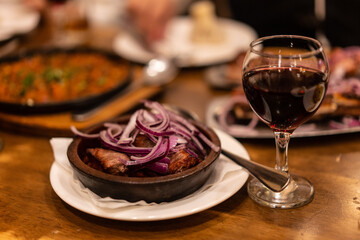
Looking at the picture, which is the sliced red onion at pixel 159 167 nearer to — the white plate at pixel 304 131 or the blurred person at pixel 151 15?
the white plate at pixel 304 131

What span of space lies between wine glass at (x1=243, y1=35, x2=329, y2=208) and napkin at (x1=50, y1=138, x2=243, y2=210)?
12cm

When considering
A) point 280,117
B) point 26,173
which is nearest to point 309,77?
point 280,117

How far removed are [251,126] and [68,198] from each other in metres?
0.89

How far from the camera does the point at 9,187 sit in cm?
165

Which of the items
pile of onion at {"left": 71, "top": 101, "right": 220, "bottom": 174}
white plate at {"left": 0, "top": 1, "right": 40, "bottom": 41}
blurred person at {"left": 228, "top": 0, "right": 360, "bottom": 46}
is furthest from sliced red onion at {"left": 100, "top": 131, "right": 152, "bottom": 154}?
blurred person at {"left": 228, "top": 0, "right": 360, "bottom": 46}

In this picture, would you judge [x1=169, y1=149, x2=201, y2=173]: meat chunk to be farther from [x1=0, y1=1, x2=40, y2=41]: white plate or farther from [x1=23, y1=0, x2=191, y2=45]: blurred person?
[x1=23, y1=0, x2=191, y2=45]: blurred person

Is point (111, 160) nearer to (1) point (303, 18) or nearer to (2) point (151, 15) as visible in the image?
(2) point (151, 15)

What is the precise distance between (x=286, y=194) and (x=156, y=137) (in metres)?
0.46

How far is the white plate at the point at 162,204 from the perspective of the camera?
1303 millimetres

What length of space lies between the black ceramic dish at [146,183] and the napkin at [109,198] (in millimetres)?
16

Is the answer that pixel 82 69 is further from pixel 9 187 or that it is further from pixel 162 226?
pixel 162 226

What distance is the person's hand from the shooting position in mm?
3305

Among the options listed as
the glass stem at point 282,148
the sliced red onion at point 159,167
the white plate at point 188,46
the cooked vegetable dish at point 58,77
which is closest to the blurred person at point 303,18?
the white plate at point 188,46

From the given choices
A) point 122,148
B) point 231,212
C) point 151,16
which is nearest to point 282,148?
point 231,212
